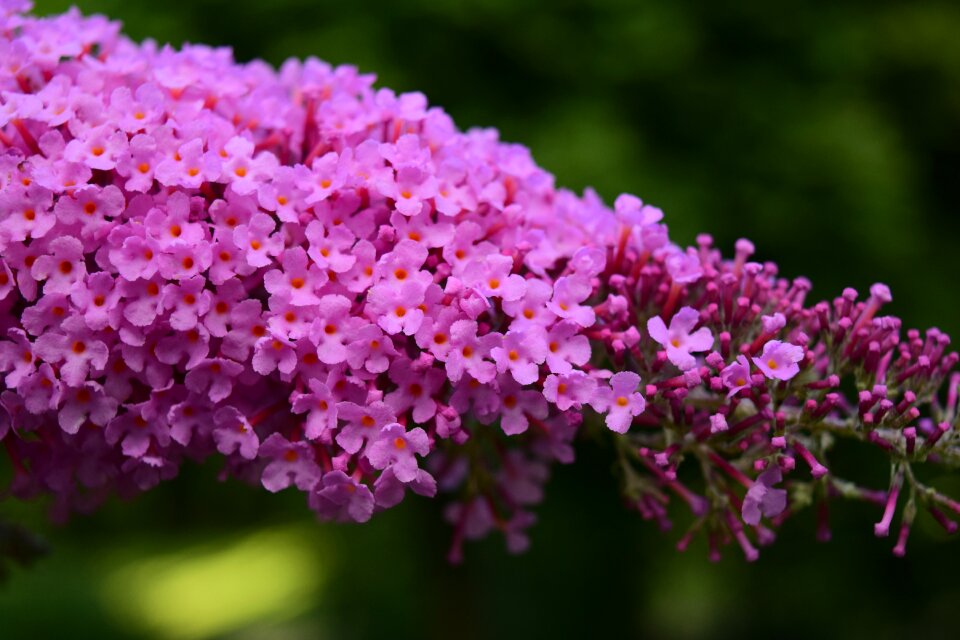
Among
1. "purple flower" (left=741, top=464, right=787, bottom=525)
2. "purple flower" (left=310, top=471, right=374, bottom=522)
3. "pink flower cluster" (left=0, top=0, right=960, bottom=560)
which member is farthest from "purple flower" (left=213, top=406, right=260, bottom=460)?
"purple flower" (left=741, top=464, right=787, bottom=525)

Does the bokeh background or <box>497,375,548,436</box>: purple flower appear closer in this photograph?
<box>497,375,548,436</box>: purple flower

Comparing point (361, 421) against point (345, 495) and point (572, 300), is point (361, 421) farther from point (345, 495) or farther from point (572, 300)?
point (572, 300)

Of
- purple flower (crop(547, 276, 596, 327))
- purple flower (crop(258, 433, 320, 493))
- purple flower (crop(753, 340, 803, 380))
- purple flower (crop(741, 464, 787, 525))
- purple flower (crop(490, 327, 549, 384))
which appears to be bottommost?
purple flower (crop(258, 433, 320, 493))

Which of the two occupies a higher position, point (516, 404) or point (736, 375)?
point (736, 375)

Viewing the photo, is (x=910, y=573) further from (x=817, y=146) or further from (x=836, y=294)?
(x=817, y=146)

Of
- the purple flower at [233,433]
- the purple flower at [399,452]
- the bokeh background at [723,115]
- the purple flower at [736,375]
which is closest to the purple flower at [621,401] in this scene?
the purple flower at [736,375]

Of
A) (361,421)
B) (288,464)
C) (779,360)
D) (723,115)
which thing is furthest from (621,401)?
(723,115)

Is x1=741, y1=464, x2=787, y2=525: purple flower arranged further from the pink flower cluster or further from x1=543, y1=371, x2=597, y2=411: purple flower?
x1=543, y1=371, x2=597, y2=411: purple flower

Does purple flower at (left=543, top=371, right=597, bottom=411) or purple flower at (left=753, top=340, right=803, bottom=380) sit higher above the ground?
purple flower at (left=753, top=340, right=803, bottom=380)
